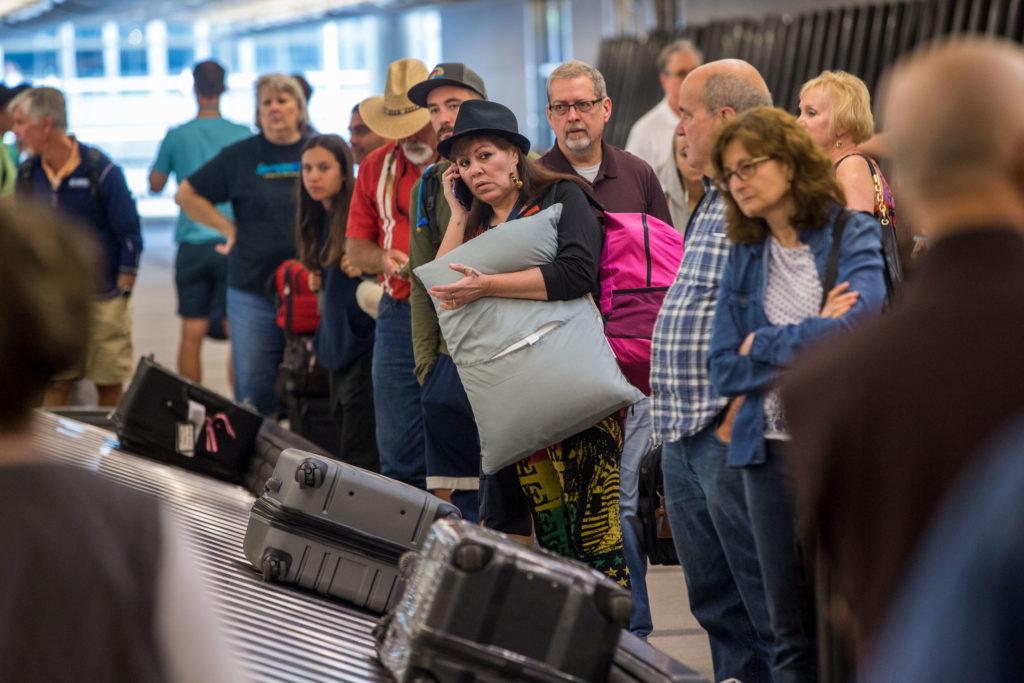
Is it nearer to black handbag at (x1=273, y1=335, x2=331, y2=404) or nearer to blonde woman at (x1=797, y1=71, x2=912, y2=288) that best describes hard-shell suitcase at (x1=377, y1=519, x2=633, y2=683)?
blonde woman at (x1=797, y1=71, x2=912, y2=288)

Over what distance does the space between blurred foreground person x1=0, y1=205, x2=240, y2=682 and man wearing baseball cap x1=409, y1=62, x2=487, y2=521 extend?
288 cm

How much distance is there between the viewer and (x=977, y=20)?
36.0 ft

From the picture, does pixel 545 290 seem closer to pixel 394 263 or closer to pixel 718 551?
pixel 718 551

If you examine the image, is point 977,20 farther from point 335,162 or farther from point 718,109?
point 718,109

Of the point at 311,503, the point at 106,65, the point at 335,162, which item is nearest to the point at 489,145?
the point at 311,503

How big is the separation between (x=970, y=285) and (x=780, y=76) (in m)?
11.8

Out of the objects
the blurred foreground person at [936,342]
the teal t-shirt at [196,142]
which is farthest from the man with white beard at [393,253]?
the blurred foreground person at [936,342]

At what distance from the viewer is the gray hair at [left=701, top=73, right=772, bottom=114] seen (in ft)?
11.7

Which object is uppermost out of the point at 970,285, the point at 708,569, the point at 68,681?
the point at 970,285

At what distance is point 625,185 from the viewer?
4.72 meters

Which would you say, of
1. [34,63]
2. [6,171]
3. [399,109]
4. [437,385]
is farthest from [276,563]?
[34,63]

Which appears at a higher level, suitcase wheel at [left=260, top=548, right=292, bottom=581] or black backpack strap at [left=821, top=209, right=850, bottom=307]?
black backpack strap at [left=821, top=209, right=850, bottom=307]

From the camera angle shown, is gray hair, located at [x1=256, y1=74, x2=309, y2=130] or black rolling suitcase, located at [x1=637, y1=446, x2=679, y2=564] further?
gray hair, located at [x1=256, y1=74, x2=309, y2=130]

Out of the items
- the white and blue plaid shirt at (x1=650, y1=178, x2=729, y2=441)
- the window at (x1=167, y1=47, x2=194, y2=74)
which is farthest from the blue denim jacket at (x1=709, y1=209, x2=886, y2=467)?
the window at (x1=167, y1=47, x2=194, y2=74)
